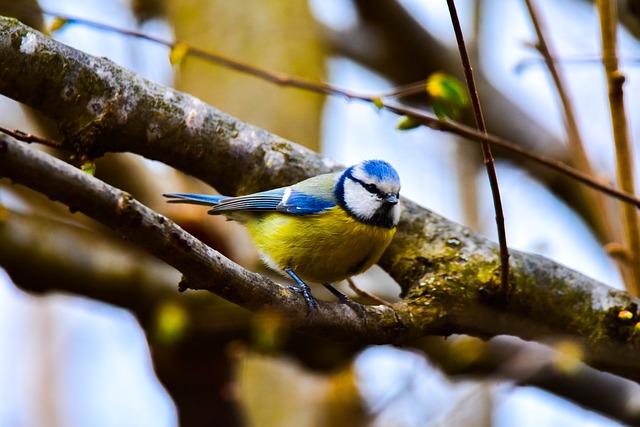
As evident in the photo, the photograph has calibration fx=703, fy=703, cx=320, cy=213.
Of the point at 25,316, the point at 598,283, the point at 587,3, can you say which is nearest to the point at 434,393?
the point at 598,283

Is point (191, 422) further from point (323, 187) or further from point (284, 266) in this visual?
point (323, 187)

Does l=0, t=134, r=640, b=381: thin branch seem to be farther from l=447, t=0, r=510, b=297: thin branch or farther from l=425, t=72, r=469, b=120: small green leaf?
l=425, t=72, r=469, b=120: small green leaf

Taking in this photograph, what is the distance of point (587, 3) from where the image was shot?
5.34m

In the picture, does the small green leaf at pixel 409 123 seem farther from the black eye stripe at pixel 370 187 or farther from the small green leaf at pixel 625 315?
the small green leaf at pixel 625 315

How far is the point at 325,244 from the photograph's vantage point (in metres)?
2.72

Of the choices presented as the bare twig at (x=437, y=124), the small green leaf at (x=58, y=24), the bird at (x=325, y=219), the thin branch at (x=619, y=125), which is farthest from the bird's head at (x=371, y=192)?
the small green leaf at (x=58, y=24)

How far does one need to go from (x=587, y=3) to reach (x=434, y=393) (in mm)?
3139

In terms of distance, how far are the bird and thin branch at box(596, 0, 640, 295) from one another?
0.86m

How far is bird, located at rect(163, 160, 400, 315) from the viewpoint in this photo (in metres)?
2.71

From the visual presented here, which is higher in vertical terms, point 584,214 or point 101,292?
point 584,214

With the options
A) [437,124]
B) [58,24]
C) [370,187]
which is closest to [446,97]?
[437,124]

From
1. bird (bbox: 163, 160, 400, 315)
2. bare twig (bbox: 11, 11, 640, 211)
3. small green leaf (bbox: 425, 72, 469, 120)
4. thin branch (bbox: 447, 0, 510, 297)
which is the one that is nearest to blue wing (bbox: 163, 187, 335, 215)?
bird (bbox: 163, 160, 400, 315)

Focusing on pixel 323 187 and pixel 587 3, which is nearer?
pixel 323 187

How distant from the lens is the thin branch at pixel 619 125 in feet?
8.43
